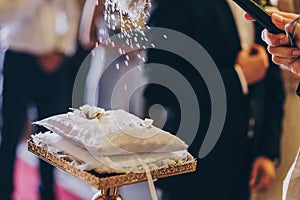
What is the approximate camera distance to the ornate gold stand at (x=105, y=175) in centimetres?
60

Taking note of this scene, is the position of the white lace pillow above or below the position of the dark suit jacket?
above

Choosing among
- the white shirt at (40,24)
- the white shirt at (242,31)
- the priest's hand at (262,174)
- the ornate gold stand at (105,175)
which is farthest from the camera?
the white shirt at (40,24)

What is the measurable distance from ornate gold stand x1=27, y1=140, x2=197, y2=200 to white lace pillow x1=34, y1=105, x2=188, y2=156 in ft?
0.09

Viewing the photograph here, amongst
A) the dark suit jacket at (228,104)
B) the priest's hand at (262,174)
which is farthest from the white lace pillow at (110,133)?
the priest's hand at (262,174)

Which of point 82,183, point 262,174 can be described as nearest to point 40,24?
point 82,183

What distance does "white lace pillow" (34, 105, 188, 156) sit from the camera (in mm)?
636

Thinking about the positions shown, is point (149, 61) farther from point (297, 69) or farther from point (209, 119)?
point (297, 69)

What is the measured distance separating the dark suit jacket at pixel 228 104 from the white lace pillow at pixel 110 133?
546 mm

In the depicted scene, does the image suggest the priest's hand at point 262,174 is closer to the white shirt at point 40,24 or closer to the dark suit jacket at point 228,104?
the dark suit jacket at point 228,104

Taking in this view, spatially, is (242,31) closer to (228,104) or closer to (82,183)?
(228,104)

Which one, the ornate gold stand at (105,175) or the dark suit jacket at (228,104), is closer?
the ornate gold stand at (105,175)

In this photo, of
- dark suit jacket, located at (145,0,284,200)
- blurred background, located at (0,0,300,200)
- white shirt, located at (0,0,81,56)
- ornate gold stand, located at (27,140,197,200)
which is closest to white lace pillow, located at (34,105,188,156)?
ornate gold stand, located at (27,140,197,200)

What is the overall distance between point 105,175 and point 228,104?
30.9 inches

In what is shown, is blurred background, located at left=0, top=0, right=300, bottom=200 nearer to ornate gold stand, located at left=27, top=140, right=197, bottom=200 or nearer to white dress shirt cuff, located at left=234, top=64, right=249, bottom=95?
white dress shirt cuff, located at left=234, top=64, right=249, bottom=95
